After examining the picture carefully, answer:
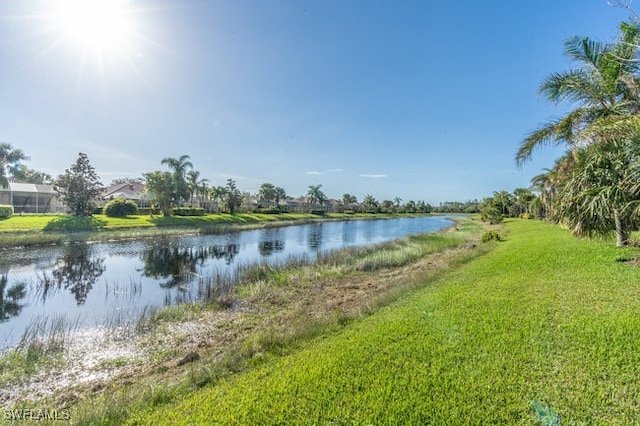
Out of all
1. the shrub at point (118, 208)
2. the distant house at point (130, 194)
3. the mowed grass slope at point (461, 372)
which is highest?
the distant house at point (130, 194)

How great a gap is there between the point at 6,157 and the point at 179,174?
17268 millimetres

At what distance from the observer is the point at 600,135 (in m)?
7.80

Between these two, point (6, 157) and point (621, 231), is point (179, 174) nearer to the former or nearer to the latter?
point (6, 157)

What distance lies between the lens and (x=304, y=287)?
1148 centimetres

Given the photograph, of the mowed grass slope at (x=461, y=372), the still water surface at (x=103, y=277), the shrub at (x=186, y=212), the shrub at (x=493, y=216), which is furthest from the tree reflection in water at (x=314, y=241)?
the shrub at (x=493, y=216)

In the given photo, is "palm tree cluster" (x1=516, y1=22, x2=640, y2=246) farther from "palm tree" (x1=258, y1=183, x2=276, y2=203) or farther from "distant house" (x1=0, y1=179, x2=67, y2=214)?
"palm tree" (x1=258, y1=183, x2=276, y2=203)

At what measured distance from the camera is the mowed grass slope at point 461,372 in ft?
9.88

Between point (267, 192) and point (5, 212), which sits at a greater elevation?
point (267, 192)

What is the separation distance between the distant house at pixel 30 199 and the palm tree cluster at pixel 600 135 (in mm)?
51311

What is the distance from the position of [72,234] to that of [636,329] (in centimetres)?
3190

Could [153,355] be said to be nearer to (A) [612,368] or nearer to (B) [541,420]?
(B) [541,420]

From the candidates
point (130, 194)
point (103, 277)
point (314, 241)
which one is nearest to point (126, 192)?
point (130, 194)

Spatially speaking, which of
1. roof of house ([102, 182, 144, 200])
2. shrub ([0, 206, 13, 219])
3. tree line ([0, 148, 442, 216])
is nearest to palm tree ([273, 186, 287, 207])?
tree line ([0, 148, 442, 216])

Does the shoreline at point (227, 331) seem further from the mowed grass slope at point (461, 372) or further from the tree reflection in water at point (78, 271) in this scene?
the tree reflection in water at point (78, 271)
